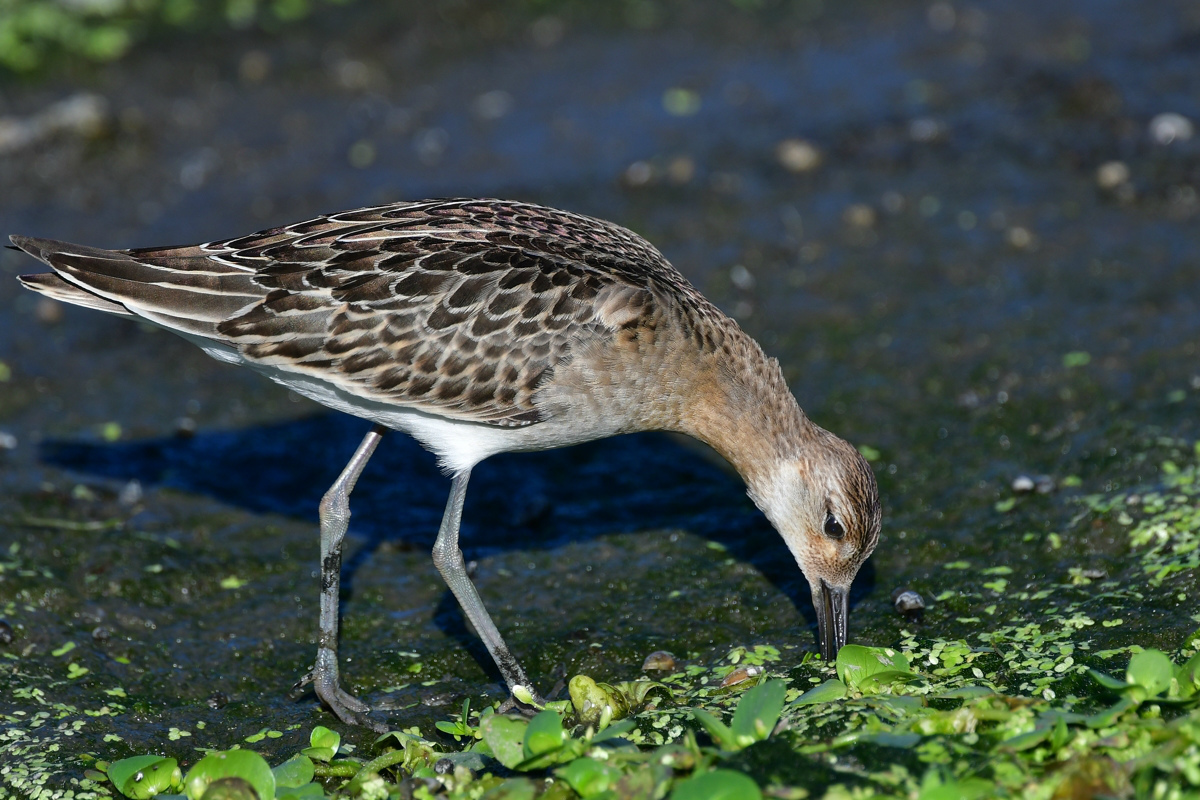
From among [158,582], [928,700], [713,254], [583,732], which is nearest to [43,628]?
[158,582]

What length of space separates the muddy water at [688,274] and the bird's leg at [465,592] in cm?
26

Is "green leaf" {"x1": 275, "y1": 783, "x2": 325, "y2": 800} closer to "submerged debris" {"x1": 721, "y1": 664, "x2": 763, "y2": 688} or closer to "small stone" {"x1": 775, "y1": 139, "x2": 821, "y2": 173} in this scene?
"submerged debris" {"x1": 721, "y1": 664, "x2": 763, "y2": 688}

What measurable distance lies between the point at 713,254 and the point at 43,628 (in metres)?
5.46

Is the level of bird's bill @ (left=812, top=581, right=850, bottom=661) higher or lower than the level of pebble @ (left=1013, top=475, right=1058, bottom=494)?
lower

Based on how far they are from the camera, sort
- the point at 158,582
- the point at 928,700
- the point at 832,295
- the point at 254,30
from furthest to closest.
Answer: the point at 254,30, the point at 832,295, the point at 158,582, the point at 928,700

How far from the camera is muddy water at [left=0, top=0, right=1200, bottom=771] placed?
6.39 metres

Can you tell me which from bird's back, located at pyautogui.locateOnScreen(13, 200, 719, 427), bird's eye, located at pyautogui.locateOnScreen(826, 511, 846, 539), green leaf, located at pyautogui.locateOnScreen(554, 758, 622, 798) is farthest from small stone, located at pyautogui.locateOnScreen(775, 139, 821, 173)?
green leaf, located at pyautogui.locateOnScreen(554, 758, 622, 798)

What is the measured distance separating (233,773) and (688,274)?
5.64m

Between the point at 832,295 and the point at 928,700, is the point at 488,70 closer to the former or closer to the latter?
the point at 832,295

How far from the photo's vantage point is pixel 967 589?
6301mm

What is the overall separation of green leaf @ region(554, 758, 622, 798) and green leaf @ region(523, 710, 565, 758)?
165mm

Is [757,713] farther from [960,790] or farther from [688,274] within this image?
[688,274]

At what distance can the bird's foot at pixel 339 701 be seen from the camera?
18.9 ft

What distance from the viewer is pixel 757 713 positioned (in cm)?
467
